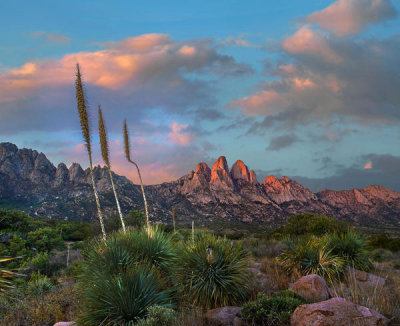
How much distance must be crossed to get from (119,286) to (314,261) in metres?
10.0

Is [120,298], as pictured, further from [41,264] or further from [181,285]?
[41,264]

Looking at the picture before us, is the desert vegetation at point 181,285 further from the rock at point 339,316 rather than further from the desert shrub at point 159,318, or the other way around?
the rock at point 339,316

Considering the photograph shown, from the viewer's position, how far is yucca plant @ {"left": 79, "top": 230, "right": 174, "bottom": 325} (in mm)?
6484

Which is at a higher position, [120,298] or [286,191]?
[120,298]

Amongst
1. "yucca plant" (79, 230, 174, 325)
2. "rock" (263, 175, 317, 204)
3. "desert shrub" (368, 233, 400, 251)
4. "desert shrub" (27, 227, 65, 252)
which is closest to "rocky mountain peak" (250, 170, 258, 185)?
"rock" (263, 175, 317, 204)

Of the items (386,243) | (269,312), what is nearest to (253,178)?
(386,243)

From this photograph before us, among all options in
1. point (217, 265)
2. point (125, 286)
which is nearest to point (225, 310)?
point (217, 265)

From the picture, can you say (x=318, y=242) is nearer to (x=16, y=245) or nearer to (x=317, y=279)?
(x=317, y=279)

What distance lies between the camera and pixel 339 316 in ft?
17.0

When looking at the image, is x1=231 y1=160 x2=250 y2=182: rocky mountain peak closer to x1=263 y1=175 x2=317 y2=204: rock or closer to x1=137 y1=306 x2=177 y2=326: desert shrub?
x1=263 y1=175 x2=317 y2=204: rock

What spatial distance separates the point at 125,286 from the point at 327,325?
4.20 m

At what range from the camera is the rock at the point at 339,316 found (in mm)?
5098

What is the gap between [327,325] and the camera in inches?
202

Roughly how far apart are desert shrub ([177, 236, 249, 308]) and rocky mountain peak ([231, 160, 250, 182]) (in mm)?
115689
